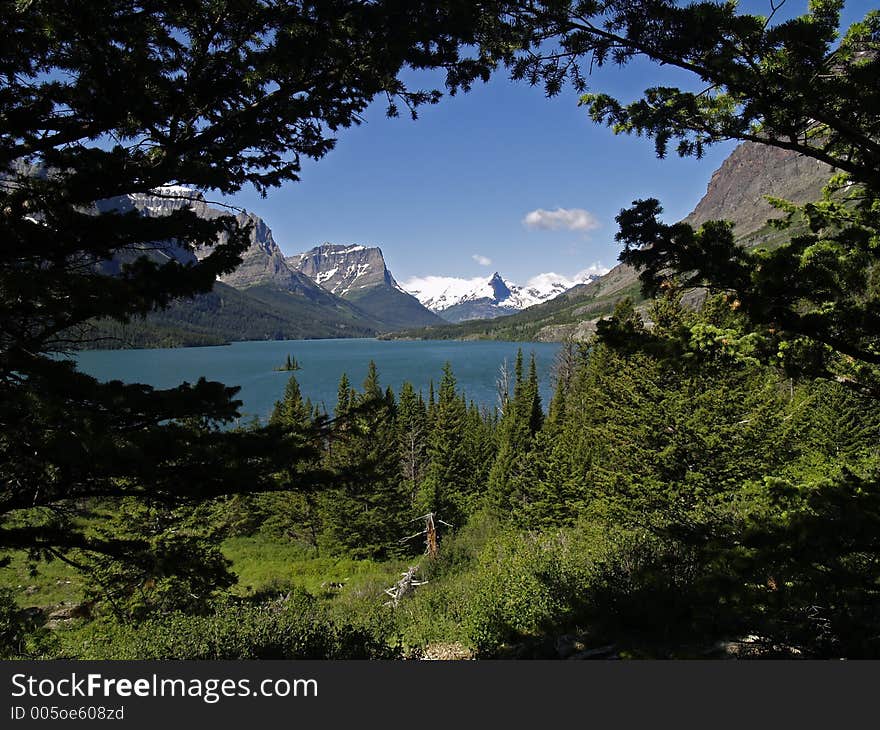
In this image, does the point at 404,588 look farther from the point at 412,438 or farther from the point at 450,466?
the point at 412,438

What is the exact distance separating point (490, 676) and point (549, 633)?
431cm

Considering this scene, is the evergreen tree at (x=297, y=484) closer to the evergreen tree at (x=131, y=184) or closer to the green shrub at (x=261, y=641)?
the evergreen tree at (x=131, y=184)

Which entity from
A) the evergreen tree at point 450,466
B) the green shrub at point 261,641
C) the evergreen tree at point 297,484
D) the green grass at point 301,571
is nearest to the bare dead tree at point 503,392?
the evergreen tree at point 450,466

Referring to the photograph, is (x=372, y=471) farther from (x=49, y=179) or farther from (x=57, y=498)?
(x=49, y=179)

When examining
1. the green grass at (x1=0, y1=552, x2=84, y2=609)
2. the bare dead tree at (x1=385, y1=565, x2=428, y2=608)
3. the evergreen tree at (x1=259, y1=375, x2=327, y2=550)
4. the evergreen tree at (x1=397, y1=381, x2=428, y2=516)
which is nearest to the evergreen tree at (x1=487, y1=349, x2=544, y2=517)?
the bare dead tree at (x1=385, y1=565, x2=428, y2=608)

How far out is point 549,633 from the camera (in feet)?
24.3

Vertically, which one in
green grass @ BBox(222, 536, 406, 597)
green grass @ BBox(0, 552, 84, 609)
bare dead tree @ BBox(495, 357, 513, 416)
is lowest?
green grass @ BBox(222, 536, 406, 597)

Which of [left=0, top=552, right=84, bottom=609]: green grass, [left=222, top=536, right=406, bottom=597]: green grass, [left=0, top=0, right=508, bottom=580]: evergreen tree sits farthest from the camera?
[left=222, top=536, right=406, bottom=597]: green grass

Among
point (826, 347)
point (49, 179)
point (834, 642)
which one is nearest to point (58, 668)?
point (49, 179)

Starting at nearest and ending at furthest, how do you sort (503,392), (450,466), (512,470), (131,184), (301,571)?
(131,184), (301,571), (512,470), (450,466), (503,392)

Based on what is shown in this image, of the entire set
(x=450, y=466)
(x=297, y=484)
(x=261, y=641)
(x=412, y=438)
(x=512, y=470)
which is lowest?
(x=450, y=466)

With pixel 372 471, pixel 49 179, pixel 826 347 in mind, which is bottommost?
pixel 372 471

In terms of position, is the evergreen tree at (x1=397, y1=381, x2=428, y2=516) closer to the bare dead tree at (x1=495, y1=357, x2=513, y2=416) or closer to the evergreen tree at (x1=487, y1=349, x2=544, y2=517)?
the bare dead tree at (x1=495, y1=357, x2=513, y2=416)

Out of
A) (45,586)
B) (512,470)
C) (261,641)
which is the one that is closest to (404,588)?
(512,470)
